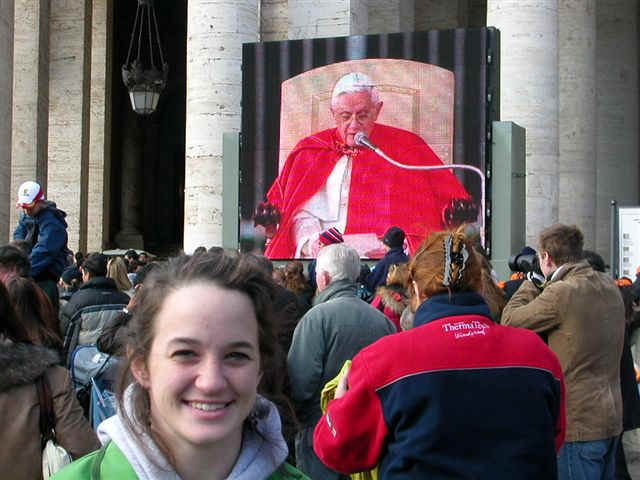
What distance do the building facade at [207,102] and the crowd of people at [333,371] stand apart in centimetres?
691

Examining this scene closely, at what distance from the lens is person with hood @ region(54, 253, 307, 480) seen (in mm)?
2219

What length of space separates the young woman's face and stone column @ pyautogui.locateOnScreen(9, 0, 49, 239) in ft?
61.0

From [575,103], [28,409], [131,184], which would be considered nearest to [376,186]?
[575,103]

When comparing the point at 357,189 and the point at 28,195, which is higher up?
the point at 357,189

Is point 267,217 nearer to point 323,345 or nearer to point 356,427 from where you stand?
point 323,345

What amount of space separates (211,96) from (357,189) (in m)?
2.85

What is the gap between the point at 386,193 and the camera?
1268 centimetres

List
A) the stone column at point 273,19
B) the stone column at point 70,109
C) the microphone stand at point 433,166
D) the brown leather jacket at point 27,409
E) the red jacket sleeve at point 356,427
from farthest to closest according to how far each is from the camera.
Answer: the stone column at point 70,109 → the stone column at point 273,19 → the microphone stand at point 433,166 → the red jacket sleeve at point 356,427 → the brown leather jacket at point 27,409

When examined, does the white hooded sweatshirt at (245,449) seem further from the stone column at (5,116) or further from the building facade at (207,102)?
the stone column at (5,116)

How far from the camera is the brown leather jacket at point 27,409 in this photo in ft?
12.0

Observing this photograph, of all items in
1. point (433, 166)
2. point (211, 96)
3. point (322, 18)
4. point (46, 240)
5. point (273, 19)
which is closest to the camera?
point (46, 240)

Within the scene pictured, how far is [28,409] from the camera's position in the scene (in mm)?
3686

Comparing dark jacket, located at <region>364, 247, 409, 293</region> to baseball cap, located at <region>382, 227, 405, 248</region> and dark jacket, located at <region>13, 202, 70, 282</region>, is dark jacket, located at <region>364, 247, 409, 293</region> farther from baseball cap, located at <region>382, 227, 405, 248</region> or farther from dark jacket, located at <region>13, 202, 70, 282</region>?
dark jacket, located at <region>13, 202, 70, 282</region>

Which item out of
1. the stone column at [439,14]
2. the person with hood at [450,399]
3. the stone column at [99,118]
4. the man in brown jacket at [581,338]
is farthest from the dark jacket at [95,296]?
the stone column at [439,14]
